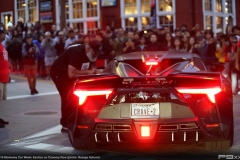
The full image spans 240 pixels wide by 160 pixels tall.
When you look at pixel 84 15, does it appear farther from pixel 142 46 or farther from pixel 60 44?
pixel 142 46

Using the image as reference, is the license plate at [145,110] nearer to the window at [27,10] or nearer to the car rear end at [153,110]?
the car rear end at [153,110]

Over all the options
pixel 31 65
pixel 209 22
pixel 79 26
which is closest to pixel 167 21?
pixel 209 22

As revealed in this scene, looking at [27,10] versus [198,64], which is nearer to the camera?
[198,64]

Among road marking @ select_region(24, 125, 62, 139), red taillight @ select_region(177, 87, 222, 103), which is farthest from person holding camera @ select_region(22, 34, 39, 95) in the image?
red taillight @ select_region(177, 87, 222, 103)

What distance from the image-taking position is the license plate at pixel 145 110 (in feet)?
20.7

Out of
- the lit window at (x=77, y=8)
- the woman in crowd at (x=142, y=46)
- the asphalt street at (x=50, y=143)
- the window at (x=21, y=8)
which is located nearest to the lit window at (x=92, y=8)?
the lit window at (x=77, y=8)

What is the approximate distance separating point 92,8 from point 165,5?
4988mm

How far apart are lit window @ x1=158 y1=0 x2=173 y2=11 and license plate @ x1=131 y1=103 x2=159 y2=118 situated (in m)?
21.5

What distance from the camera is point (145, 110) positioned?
6.33 m

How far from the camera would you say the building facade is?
88.6ft

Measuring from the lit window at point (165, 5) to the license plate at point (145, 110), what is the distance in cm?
2150

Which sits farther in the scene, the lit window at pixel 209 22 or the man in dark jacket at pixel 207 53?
the lit window at pixel 209 22

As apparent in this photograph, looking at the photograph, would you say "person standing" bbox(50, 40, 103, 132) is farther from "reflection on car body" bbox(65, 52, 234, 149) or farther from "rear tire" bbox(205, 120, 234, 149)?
"rear tire" bbox(205, 120, 234, 149)

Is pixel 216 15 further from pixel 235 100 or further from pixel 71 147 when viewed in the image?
pixel 71 147
